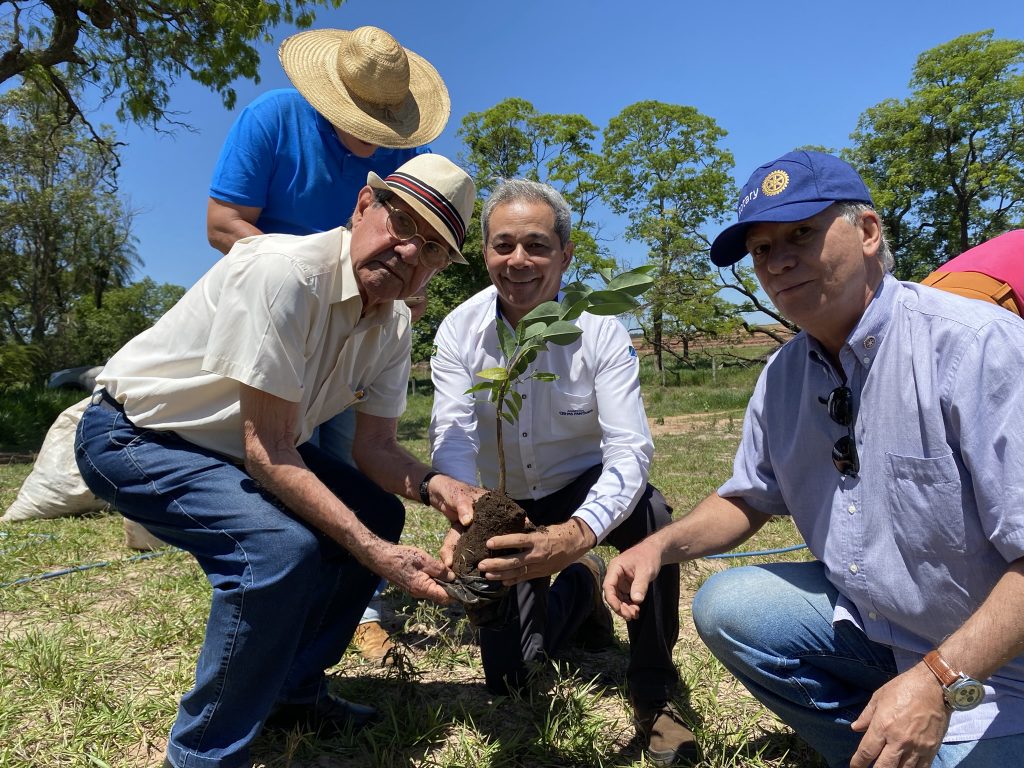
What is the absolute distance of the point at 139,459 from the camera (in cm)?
208

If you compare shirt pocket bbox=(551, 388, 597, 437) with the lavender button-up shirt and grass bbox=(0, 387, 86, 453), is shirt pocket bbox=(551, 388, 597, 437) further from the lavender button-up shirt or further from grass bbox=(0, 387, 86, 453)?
grass bbox=(0, 387, 86, 453)

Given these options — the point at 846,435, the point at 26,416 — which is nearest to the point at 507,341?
the point at 846,435

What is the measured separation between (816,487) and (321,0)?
35.1ft

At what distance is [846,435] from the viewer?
181 centimetres

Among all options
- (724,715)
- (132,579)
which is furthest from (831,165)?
(132,579)

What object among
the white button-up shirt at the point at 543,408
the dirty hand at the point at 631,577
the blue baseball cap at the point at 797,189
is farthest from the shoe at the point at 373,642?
the blue baseball cap at the point at 797,189

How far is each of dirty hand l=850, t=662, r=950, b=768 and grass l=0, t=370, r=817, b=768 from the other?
717 mm

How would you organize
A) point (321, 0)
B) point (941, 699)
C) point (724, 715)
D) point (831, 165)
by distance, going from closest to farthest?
1. point (941, 699)
2. point (831, 165)
3. point (724, 715)
4. point (321, 0)

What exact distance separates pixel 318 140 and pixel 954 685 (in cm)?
267

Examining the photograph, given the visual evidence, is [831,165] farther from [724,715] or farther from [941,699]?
[724,715]

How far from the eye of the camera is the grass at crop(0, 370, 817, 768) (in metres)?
2.14

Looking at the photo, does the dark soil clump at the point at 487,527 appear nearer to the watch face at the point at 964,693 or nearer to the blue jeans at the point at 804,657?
the blue jeans at the point at 804,657

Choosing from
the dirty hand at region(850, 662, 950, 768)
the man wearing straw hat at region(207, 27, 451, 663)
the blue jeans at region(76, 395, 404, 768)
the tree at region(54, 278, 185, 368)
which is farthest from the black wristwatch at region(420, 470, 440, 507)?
the tree at region(54, 278, 185, 368)

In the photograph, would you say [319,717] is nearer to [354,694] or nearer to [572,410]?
[354,694]
